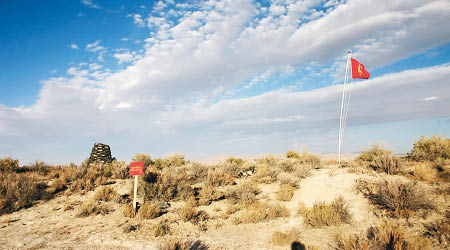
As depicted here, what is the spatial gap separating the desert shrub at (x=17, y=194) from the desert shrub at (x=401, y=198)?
1471 cm

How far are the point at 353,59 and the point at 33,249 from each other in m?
17.2

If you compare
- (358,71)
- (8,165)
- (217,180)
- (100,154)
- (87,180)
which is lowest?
(217,180)

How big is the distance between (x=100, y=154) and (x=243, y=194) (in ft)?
42.2

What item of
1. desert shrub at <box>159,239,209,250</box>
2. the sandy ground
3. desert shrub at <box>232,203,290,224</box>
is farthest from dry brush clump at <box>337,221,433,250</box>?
desert shrub at <box>159,239,209,250</box>

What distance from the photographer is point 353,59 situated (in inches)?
539

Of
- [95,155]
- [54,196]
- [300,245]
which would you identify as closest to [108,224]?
[54,196]

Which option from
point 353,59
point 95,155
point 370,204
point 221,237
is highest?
point 353,59

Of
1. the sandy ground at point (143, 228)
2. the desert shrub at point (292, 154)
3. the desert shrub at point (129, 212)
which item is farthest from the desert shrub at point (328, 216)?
the desert shrub at point (292, 154)

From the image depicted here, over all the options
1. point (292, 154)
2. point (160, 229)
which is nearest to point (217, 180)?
point (160, 229)

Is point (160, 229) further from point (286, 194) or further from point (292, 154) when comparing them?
point (292, 154)

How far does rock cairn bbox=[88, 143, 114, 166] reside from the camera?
1700 cm

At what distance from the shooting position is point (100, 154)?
56.4ft

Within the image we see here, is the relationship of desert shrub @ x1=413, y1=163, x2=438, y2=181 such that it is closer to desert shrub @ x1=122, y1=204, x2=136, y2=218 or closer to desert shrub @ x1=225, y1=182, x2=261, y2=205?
desert shrub @ x1=225, y1=182, x2=261, y2=205

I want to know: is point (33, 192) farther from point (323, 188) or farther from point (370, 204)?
point (370, 204)
